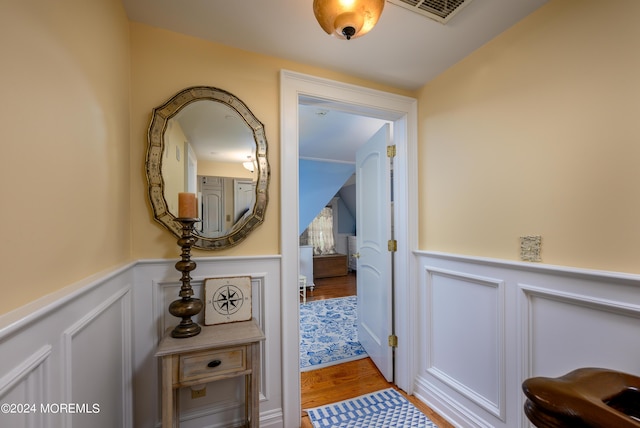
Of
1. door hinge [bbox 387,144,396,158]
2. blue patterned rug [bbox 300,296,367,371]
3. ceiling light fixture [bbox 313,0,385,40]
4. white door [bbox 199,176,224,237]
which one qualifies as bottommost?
blue patterned rug [bbox 300,296,367,371]

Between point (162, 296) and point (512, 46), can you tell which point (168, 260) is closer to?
point (162, 296)

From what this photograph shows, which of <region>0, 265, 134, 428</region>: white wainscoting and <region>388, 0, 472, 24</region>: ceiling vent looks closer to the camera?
<region>0, 265, 134, 428</region>: white wainscoting

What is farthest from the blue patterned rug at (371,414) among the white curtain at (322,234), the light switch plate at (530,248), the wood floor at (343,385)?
the white curtain at (322,234)

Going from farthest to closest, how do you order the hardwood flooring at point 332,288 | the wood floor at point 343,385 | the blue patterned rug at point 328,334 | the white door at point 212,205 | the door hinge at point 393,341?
the hardwood flooring at point 332,288 → the blue patterned rug at point 328,334 → the door hinge at point 393,341 → the wood floor at point 343,385 → the white door at point 212,205

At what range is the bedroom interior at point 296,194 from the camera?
67 centimetres

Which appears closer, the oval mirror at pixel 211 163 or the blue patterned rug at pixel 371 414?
the oval mirror at pixel 211 163

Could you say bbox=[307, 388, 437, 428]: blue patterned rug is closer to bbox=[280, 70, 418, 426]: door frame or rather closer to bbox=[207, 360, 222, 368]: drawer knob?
bbox=[280, 70, 418, 426]: door frame

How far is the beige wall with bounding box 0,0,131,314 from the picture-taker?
55 cm

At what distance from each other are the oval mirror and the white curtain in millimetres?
4404

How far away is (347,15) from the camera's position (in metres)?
0.89

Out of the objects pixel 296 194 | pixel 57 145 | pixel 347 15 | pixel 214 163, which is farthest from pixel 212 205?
pixel 347 15

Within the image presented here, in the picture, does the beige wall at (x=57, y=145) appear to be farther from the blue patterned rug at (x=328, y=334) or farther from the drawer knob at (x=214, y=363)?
the blue patterned rug at (x=328, y=334)

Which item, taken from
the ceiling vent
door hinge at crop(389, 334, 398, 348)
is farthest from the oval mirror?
door hinge at crop(389, 334, 398, 348)

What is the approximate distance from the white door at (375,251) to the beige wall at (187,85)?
2.98ft
